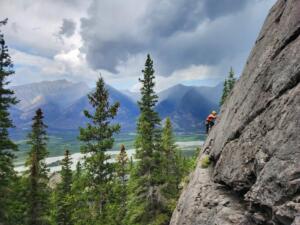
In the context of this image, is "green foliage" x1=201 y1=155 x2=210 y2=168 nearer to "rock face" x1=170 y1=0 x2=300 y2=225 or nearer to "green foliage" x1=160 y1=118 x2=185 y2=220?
"rock face" x1=170 y1=0 x2=300 y2=225

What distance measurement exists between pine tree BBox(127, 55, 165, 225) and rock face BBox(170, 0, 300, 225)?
1618 cm

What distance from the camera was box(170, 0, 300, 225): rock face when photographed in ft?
27.8

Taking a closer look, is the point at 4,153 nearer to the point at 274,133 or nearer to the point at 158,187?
the point at 158,187

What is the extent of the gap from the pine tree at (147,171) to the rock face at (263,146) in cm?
1618

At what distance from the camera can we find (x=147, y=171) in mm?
31172

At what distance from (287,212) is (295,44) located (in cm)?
507

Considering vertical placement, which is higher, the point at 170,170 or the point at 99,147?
the point at 99,147

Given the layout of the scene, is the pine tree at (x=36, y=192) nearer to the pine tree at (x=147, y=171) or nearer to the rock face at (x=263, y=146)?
the pine tree at (x=147, y=171)

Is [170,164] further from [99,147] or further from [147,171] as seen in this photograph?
[99,147]

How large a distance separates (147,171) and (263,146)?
22.3 metres

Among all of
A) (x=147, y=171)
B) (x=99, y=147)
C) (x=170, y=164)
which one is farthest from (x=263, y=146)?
(x=170, y=164)

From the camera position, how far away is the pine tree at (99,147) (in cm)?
2450

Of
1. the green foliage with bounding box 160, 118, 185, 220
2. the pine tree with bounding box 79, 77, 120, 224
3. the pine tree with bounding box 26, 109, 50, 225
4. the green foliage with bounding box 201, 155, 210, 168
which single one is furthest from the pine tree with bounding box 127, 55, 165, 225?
the green foliage with bounding box 201, 155, 210, 168

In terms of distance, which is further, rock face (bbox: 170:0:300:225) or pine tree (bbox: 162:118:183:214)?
pine tree (bbox: 162:118:183:214)
